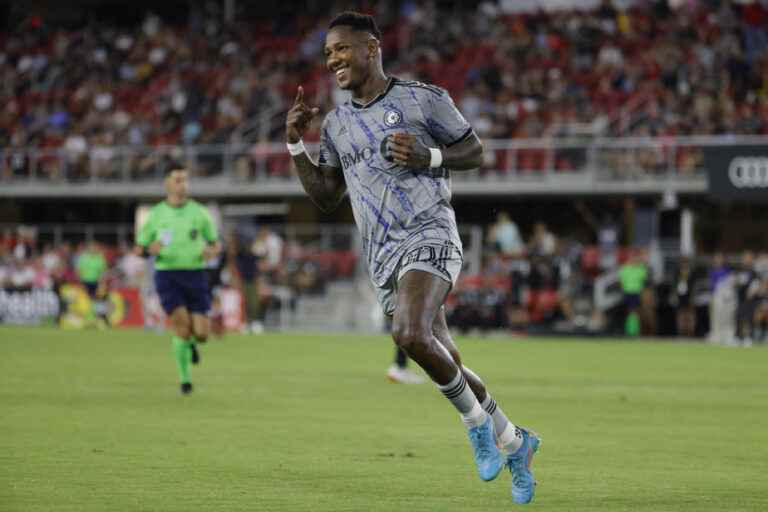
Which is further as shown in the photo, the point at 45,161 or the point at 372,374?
the point at 45,161

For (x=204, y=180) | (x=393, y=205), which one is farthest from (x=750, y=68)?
(x=393, y=205)

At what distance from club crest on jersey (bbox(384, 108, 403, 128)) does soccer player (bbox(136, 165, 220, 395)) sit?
7.63m

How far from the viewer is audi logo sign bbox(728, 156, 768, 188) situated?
30500 millimetres

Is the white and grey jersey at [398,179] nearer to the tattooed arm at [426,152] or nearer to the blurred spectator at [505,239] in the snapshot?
the tattooed arm at [426,152]

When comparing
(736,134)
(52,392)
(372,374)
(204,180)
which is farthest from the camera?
(204,180)

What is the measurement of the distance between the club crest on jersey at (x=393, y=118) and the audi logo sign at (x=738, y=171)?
23374mm


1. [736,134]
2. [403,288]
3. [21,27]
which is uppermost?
[21,27]

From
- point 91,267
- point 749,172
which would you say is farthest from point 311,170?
point 91,267

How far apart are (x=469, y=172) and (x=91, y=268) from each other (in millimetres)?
9652

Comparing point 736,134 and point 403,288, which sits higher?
point 736,134

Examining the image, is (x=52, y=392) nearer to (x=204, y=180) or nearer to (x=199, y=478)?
(x=199, y=478)

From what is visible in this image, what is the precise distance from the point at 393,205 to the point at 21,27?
146 feet

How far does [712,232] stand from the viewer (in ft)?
123

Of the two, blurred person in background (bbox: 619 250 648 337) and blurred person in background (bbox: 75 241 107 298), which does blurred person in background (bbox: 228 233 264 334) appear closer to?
blurred person in background (bbox: 75 241 107 298)
